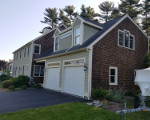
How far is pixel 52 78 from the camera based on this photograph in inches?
522

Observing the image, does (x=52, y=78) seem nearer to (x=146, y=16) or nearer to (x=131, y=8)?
(x=131, y=8)

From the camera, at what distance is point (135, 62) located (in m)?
12.3

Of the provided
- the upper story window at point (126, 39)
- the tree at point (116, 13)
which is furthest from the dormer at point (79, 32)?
the tree at point (116, 13)

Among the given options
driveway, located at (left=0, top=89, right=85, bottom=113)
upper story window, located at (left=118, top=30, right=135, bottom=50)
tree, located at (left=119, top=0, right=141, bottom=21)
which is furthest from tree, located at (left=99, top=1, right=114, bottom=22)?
driveway, located at (left=0, top=89, right=85, bottom=113)

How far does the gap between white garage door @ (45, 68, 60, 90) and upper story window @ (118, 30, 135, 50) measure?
6.47m

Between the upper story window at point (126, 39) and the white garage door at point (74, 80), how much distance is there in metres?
4.67

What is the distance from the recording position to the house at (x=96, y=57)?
9.06m

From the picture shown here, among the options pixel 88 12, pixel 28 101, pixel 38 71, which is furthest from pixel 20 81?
pixel 88 12

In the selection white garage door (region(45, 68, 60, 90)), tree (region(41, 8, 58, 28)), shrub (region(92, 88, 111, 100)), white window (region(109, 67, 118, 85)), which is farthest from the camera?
tree (region(41, 8, 58, 28))

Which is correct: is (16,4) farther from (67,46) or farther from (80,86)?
(80,86)

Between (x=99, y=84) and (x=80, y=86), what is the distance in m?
1.39

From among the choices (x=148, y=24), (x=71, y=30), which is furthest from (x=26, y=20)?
(x=148, y=24)

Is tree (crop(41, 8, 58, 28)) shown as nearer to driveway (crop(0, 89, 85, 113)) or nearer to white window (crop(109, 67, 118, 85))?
white window (crop(109, 67, 118, 85))

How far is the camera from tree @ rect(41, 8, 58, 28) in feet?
106
